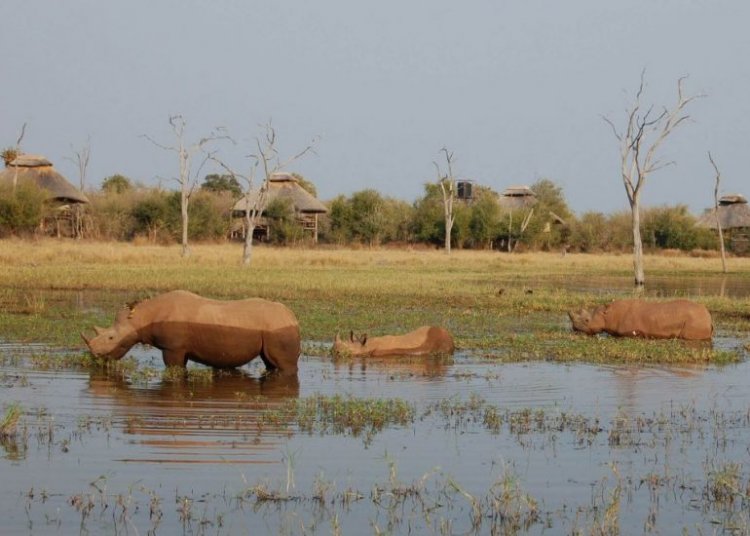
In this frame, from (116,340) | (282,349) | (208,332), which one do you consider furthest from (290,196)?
(208,332)

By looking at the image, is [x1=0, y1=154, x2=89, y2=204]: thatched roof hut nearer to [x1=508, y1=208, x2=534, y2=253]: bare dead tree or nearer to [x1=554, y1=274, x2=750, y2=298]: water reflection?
[x1=508, y1=208, x2=534, y2=253]: bare dead tree

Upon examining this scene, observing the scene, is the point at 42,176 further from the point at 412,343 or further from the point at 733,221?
the point at 412,343

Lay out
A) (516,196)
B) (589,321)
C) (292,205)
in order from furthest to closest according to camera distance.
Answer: (516,196)
(292,205)
(589,321)

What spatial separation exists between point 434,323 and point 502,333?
1982mm

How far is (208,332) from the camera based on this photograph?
→ 14.1m

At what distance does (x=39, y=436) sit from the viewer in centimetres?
1026

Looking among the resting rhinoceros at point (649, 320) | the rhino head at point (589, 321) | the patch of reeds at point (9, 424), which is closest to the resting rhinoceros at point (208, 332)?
the patch of reeds at point (9, 424)

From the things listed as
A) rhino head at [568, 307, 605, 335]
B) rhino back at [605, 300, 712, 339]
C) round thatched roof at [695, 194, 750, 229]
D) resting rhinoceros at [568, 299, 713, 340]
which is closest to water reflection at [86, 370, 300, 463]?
rhino head at [568, 307, 605, 335]

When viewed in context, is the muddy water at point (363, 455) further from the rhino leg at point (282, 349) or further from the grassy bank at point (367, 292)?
the grassy bank at point (367, 292)

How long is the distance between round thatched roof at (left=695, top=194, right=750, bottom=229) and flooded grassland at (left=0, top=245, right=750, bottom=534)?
5881 centimetres

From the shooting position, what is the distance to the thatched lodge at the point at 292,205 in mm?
69000

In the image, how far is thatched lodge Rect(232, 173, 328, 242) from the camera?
226 feet

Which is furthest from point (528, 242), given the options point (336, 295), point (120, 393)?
point (120, 393)

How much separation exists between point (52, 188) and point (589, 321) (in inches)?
1984
